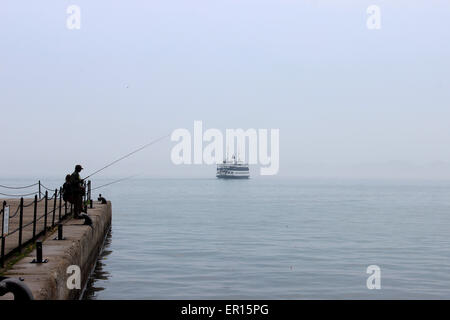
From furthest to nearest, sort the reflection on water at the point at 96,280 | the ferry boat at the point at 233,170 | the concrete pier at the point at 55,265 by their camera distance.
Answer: the ferry boat at the point at 233,170, the reflection on water at the point at 96,280, the concrete pier at the point at 55,265

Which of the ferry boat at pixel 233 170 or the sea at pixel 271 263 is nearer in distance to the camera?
the sea at pixel 271 263

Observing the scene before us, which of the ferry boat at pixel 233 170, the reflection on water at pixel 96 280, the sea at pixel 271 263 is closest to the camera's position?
the reflection on water at pixel 96 280

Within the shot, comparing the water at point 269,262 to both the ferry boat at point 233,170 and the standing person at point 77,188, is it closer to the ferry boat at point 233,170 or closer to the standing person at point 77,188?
the standing person at point 77,188

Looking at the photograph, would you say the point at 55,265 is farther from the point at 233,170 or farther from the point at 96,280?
the point at 233,170

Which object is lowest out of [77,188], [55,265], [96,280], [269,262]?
[269,262]

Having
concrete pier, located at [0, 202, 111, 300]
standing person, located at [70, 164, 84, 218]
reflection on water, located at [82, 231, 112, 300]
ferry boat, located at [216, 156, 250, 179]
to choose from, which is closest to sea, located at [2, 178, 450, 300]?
reflection on water, located at [82, 231, 112, 300]

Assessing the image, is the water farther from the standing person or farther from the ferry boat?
the ferry boat

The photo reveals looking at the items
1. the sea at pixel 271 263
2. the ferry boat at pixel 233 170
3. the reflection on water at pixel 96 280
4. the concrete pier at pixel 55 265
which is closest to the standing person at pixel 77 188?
the reflection on water at pixel 96 280

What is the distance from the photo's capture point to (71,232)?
14500 millimetres

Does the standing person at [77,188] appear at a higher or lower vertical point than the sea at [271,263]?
higher

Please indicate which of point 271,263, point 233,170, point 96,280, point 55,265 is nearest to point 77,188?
point 96,280
